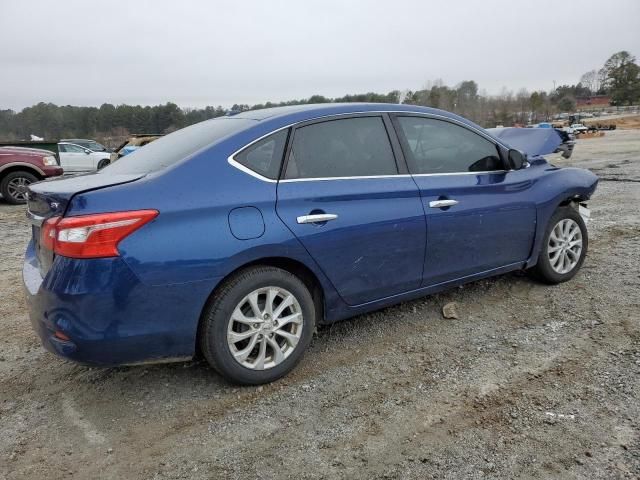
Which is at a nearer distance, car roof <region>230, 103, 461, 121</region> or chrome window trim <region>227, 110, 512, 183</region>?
chrome window trim <region>227, 110, 512, 183</region>

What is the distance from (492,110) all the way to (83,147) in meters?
85.3

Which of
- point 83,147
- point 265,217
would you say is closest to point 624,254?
point 265,217

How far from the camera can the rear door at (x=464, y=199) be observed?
3486 mm

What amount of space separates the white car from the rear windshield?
18.2 m

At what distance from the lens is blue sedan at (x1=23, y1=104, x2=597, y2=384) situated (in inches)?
98.8

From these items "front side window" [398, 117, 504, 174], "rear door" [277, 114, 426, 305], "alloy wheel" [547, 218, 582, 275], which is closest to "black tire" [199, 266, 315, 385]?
"rear door" [277, 114, 426, 305]

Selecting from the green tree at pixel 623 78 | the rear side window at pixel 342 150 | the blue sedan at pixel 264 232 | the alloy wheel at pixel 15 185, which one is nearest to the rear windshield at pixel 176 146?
the blue sedan at pixel 264 232

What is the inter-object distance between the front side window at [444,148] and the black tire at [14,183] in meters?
9.69

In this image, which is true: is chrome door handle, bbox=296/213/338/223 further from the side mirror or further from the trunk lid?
the side mirror

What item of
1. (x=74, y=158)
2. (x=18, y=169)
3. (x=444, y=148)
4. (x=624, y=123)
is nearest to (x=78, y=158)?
(x=74, y=158)

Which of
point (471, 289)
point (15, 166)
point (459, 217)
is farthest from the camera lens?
point (15, 166)

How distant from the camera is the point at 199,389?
2.99 meters

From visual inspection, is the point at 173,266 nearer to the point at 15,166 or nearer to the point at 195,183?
the point at 195,183

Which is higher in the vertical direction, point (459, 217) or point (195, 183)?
point (195, 183)
